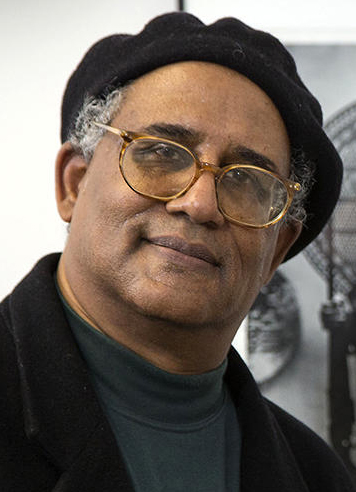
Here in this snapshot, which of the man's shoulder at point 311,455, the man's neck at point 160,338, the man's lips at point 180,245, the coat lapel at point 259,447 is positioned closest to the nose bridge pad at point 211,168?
the man's lips at point 180,245

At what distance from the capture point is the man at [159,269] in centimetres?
80

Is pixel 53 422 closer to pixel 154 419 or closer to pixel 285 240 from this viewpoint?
pixel 154 419

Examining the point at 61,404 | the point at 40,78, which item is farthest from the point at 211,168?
the point at 40,78

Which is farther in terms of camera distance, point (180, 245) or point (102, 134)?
point (102, 134)

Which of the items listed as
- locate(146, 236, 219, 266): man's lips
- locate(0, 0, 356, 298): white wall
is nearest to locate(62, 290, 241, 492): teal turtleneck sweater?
locate(146, 236, 219, 266): man's lips

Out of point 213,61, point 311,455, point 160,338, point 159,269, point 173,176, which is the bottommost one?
point 311,455

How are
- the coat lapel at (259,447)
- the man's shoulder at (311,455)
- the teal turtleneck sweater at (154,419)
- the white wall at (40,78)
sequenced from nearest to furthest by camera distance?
the teal turtleneck sweater at (154,419) → the coat lapel at (259,447) → the man's shoulder at (311,455) → the white wall at (40,78)

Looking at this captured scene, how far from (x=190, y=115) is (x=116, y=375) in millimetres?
387

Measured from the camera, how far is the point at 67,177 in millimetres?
1018

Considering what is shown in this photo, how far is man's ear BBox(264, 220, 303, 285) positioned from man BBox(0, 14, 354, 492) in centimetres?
10

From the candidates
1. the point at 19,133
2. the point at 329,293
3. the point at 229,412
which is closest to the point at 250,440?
the point at 229,412

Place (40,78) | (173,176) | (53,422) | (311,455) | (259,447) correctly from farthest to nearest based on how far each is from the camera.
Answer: (40,78), (311,455), (259,447), (173,176), (53,422)

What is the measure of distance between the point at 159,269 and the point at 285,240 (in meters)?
0.38

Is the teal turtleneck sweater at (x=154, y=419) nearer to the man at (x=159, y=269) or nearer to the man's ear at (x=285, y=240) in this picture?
the man at (x=159, y=269)
